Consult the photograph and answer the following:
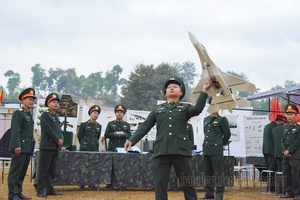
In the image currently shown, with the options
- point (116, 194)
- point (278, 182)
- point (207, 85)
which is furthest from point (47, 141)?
point (278, 182)

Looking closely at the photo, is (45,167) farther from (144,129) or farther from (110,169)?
(144,129)

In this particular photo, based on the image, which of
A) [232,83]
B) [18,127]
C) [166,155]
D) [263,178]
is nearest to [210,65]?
[232,83]

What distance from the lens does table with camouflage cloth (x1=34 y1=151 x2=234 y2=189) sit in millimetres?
8641

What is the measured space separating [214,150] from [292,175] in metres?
1.54

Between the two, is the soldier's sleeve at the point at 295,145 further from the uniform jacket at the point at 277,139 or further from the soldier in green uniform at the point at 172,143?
the soldier in green uniform at the point at 172,143

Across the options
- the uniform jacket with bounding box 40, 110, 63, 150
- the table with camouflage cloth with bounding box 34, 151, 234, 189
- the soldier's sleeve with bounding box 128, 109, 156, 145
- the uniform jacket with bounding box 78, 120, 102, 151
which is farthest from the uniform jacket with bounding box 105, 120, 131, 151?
the soldier's sleeve with bounding box 128, 109, 156, 145

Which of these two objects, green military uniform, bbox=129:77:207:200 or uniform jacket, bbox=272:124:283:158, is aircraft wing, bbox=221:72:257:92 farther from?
uniform jacket, bbox=272:124:283:158

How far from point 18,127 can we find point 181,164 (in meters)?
3.07

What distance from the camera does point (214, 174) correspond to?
8.17 meters

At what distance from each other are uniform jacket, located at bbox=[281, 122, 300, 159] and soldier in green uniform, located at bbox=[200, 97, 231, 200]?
43.7 inches

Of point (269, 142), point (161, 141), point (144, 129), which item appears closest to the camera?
point (161, 141)

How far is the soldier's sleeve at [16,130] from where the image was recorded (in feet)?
22.5

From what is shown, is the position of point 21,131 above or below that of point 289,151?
above

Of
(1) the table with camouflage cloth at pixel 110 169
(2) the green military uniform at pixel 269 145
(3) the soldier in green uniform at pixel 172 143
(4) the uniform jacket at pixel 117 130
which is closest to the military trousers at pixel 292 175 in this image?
(1) the table with camouflage cloth at pixel 110 169
